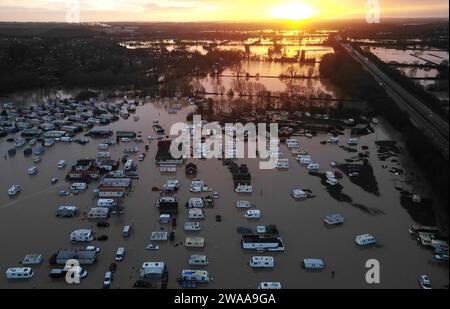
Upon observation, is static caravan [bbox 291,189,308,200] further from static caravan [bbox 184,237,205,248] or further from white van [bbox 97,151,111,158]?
white van [bbox 97,151,111,158]

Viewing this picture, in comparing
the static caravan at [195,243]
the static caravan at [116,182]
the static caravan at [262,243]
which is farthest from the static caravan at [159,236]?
the static caravan at [116,182]

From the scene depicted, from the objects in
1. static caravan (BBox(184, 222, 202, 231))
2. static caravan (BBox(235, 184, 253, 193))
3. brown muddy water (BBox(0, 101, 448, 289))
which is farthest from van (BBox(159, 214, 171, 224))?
static caravan (BBox(235, 184, 253, 193))

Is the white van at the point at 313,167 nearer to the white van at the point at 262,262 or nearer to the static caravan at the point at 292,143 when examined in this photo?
the static caravan at the point at 292,143

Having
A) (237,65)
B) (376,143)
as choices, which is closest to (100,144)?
(376,143)

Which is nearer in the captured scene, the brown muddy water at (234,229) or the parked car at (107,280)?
the parked car at (107,280)

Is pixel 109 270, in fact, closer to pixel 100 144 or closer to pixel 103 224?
pixel 103 224

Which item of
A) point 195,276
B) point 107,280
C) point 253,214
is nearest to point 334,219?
point 253,214
